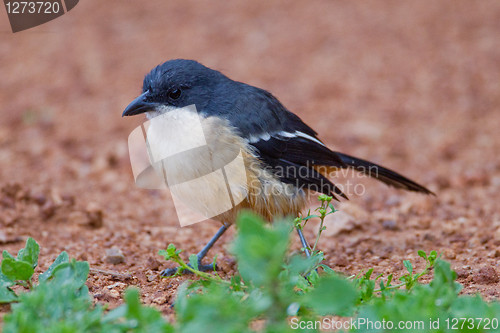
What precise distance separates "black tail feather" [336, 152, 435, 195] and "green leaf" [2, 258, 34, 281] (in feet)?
9.74

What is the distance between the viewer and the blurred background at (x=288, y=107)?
16.3ft

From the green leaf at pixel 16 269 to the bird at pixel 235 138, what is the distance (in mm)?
1167

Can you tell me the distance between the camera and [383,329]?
8.46 feet

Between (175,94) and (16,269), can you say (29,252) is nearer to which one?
(16,269)

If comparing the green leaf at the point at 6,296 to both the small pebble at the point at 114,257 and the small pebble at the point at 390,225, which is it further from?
the small pebble at the point at 390,225

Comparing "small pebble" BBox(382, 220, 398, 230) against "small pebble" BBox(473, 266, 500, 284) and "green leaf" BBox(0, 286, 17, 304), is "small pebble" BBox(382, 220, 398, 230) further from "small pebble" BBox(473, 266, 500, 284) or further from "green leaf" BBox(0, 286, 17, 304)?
"green leaf" BBox(0, 286, 17, 304)

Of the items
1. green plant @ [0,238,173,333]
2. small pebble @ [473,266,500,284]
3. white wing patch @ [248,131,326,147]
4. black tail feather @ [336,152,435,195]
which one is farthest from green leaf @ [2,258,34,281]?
black tail feather @ [336,152,435,195]

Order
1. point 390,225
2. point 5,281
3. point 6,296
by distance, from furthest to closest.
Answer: point 390,225
point 5,281
point 6,296

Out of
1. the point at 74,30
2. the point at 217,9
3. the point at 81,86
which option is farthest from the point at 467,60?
the point at 74,30

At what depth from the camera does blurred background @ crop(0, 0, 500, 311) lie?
16.3 feet

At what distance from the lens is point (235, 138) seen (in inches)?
169

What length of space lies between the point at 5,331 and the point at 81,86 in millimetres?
6642

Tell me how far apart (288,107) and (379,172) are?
318cm

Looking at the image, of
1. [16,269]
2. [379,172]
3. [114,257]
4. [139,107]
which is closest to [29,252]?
[16,269]
